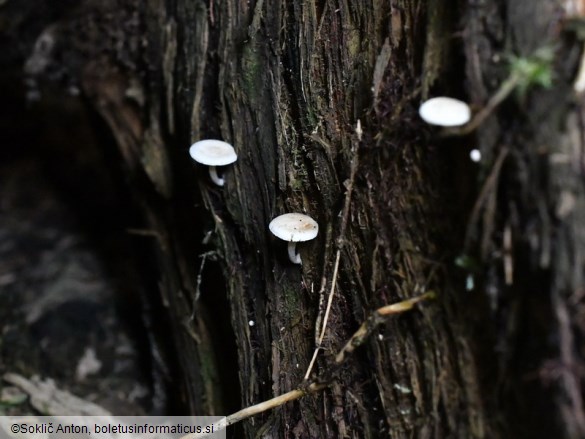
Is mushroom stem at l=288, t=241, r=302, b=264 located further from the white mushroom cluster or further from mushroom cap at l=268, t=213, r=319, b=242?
mushroom cap at l=268, t=213, r=319, b=242

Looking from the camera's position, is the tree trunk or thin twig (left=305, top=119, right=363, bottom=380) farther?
thin twig (left=305, top=119, right=363, bottom=380)

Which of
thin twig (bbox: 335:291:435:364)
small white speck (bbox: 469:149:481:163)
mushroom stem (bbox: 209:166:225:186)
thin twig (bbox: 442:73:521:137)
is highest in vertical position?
mushroom stem (bbox: 209:166:225:186)

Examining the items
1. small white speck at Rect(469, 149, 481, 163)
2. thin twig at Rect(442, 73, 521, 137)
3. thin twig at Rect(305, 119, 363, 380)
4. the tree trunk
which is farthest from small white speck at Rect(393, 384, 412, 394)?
thin twig at Rect(442, 73, 521, 137)

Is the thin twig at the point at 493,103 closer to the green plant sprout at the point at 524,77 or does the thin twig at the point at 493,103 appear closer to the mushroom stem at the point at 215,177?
the green plant sprout at the point at 524,77

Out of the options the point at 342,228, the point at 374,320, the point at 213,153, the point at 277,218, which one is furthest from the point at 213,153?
the point at 374,320

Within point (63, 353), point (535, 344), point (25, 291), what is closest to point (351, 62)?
point (535, 344)

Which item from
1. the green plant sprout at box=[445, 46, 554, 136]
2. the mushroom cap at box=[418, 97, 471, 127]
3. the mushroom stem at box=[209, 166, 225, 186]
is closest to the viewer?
the green plant sprout at box=[445, 46, 554, 136]
